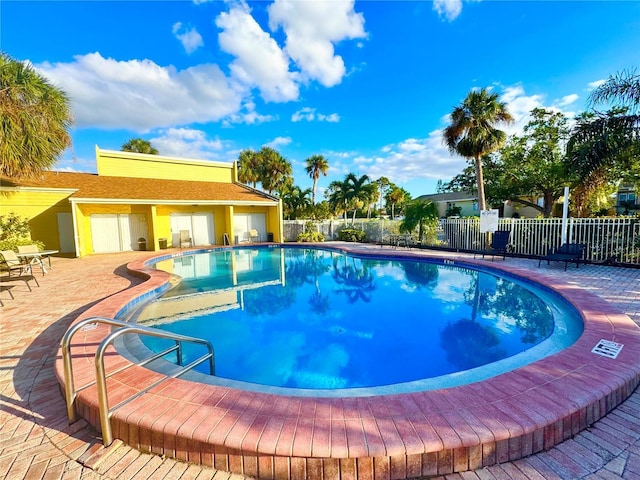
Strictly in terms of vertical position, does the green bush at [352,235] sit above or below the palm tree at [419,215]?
below

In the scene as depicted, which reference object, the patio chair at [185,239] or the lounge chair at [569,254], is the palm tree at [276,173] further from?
the lounge chair at [569,254]

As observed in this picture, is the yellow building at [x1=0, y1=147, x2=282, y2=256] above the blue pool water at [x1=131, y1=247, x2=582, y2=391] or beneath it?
above

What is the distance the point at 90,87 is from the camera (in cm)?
1410

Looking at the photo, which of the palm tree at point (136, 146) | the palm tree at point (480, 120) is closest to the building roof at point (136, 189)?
the palm tree at point (136, 146)

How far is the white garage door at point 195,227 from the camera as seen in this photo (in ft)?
63.0

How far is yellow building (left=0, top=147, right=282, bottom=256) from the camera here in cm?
1518

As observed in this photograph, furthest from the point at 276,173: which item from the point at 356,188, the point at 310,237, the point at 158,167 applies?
the point at 158,167

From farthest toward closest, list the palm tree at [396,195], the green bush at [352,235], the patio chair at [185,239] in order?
the palm tree at [396,195] → the green bush at [352,235] → the patio chair at [185,239]

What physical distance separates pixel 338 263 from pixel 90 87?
15.7m

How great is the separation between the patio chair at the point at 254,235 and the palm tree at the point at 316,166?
1163cm

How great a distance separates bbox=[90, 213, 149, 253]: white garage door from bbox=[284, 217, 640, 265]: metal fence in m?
16.5

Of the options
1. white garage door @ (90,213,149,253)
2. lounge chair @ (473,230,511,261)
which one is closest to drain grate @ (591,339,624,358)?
lounge chair @ (473,230,511,261)

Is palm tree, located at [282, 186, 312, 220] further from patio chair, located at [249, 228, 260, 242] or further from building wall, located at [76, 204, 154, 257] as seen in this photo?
building wall, located at [76, 204, 154, 257]

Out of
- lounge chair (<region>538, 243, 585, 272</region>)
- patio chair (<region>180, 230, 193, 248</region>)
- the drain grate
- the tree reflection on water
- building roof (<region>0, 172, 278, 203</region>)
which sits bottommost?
the tree reflection on water
